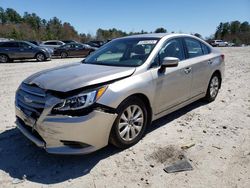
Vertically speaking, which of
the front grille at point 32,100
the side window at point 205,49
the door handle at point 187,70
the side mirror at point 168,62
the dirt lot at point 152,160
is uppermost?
the side window at point 205,49

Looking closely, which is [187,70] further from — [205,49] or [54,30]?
[54,30]

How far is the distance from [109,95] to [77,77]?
56 cm

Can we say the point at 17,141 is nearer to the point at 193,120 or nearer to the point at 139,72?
the point at 139,72

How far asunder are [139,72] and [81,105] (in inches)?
44.6

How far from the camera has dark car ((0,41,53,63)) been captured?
18.9 m

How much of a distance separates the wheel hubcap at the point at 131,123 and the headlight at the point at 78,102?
58 centimetres

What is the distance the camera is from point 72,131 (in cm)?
319

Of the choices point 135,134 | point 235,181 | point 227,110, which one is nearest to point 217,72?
point 227,110

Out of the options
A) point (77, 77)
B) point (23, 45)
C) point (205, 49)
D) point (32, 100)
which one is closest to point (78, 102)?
point (77, 77)

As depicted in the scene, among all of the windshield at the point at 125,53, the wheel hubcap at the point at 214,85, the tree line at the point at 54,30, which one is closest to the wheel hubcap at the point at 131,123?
the windshield at the point at 125,53

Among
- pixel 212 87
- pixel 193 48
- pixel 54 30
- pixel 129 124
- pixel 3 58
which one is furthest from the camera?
pixel 54 30

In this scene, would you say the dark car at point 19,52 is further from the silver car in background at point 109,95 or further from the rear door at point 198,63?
the rear door at point 198,63

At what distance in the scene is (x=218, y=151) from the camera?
12.4ft

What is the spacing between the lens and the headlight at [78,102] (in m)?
3.21
